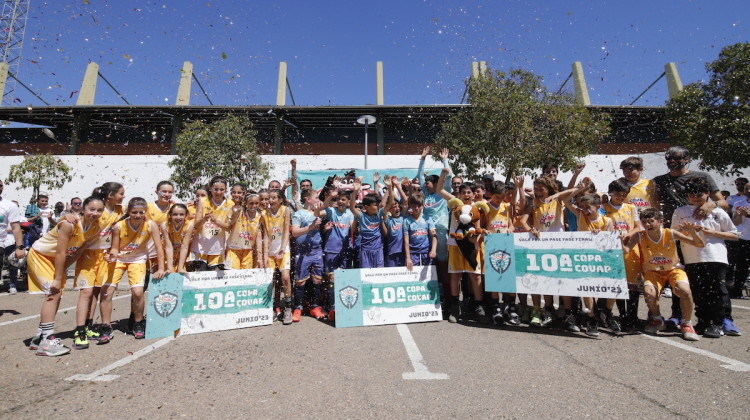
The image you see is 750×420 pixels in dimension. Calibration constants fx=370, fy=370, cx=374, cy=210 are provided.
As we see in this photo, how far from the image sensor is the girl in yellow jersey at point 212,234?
5.36 meters

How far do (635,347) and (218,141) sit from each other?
51.8 feet

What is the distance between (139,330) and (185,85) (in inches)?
1116

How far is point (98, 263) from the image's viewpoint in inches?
175

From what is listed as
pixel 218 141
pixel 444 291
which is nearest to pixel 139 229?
pixel 444 291

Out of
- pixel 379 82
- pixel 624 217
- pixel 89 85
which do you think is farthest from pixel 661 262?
pixel 89 85

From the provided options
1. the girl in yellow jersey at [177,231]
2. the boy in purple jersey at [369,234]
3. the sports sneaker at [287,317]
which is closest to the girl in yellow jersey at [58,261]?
the girl in yellow jersey at [177,231]

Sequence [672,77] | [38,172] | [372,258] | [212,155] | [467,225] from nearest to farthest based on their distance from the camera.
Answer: [467,225], [372,258], [212,155], [38,172], [672,77]

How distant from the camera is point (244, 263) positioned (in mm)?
5449

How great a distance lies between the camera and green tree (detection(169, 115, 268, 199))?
15711 millimetres

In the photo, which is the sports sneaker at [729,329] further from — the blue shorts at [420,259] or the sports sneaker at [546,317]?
the blue shorts at [420,259]

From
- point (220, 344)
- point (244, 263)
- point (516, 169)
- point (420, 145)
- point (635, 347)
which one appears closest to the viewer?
point (635, 347)

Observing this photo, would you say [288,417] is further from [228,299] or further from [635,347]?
[635,347]

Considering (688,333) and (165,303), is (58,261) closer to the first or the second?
(165,303)

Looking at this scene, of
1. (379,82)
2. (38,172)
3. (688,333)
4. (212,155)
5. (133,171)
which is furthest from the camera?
(379,82)
